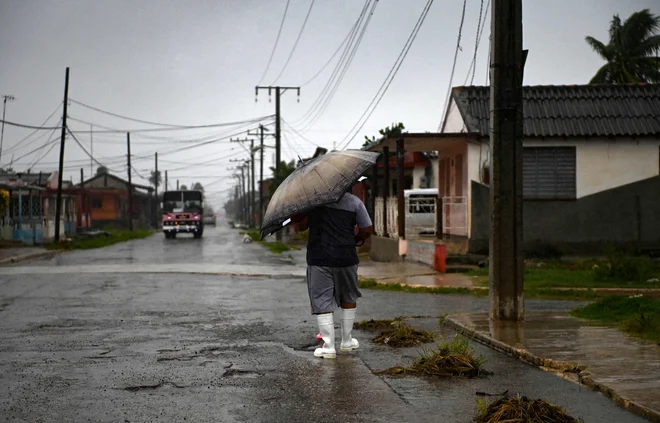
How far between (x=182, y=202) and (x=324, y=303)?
48035mm

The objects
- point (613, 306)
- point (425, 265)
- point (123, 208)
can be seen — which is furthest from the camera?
point (123, 208)

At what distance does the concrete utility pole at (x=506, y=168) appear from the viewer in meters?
10.5

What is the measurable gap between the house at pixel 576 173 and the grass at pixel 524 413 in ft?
55.7

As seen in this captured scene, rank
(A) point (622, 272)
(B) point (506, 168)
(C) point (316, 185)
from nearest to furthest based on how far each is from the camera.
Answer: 1. (C) point (316, 185)
2. (B) point (506, 168)
3. (A) point (622, 272)

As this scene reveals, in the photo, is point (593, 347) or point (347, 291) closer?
point (593, 347)

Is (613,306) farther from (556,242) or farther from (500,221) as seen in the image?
(556,242)

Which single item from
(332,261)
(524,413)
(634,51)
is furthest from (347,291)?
(634,51)

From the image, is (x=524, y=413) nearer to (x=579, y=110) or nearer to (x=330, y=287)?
(x=330, y=287)

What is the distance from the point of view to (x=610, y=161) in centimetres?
2312

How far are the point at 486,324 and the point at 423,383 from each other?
3421mm

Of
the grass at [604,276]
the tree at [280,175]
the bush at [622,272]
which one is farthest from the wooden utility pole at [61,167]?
the bush at [622,272]

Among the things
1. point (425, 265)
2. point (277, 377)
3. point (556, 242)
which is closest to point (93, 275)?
point (425, 265)

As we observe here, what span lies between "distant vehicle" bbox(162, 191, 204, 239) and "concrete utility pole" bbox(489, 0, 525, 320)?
45.1 m

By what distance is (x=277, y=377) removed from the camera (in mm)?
7477
